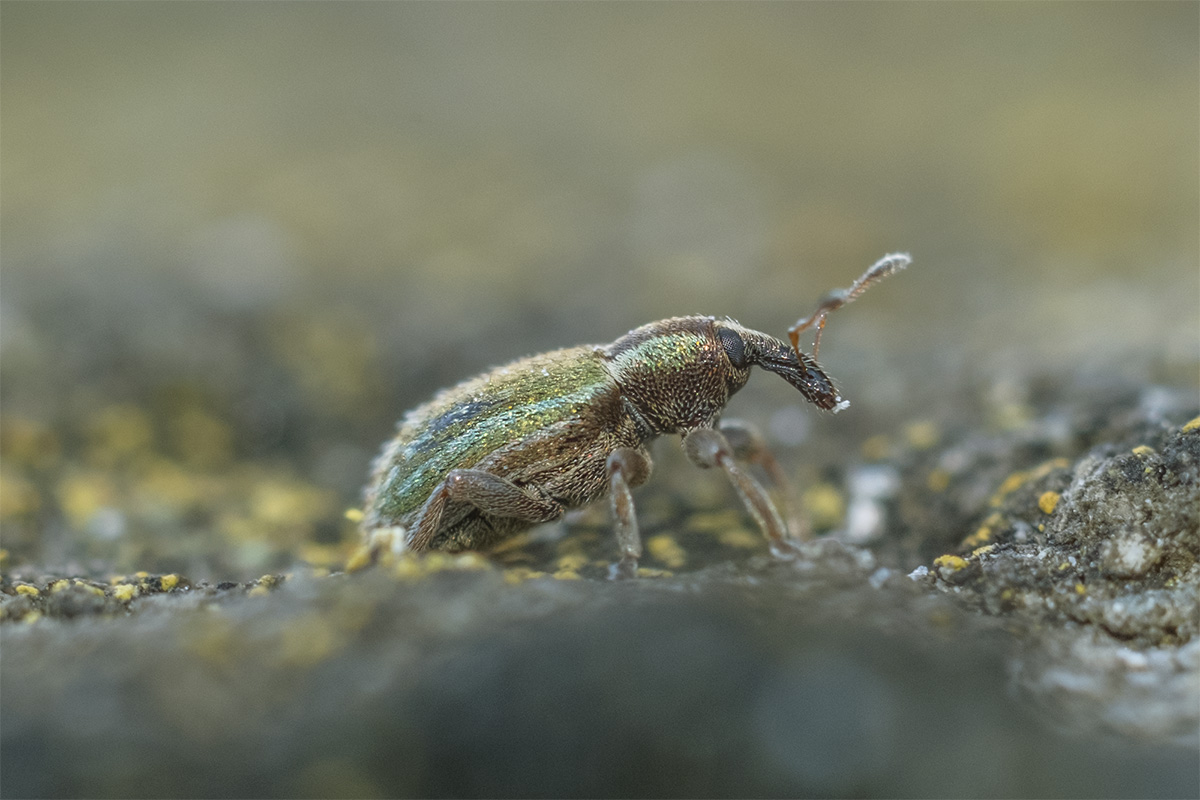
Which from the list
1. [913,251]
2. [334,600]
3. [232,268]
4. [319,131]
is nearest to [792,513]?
[334,600]

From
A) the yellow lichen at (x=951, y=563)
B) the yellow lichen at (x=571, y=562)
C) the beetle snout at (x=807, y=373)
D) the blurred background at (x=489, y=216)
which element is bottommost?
the yellow lichen at (x=951, y=563)

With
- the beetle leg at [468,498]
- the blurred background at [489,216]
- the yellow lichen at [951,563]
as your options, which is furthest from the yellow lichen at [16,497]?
the yellow lichen at [951,563]

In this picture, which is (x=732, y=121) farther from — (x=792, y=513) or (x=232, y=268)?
(x=792, y=513)

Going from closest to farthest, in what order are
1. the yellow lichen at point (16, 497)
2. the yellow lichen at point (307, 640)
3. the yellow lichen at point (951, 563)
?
the yellow lichen at point (307, 640) → the yellow lichen at point (951, 563) → the yellow lichen at point (16, 497)

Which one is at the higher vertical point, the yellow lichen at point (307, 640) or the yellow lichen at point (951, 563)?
the yellow lichen at point (951, 563)

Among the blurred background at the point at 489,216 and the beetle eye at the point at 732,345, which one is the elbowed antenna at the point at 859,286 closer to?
the beetle eye at the point at 732,345

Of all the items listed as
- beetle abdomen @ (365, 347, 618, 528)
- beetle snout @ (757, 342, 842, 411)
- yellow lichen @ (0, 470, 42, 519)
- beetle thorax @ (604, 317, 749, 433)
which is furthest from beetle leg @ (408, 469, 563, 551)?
yellow lichen @ (0, 470, 42, 519)
